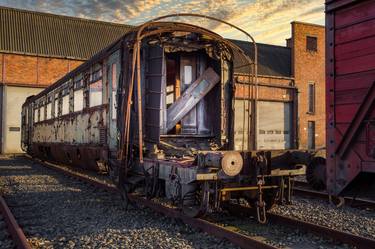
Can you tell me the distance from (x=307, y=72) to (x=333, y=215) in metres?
28.5

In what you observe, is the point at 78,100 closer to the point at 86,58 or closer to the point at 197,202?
the point at 197,202

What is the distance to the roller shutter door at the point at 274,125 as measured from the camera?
97.3ft

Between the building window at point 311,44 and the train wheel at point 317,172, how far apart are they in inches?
1170

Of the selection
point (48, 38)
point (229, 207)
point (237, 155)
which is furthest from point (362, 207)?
point (48, 38)

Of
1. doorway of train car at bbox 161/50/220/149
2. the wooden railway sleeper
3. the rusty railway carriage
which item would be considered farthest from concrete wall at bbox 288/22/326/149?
the wooden railway sleeper

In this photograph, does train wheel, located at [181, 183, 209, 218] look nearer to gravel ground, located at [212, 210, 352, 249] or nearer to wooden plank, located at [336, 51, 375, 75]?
gravel ground, located at [212, 210, 352, 249]

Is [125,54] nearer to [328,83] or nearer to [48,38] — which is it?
[328,83]

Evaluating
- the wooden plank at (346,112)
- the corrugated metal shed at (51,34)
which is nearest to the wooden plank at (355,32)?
the wooden plank at (346,112)

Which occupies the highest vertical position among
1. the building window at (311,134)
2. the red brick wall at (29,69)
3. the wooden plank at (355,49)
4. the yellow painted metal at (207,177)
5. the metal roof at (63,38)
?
the metal roof at (63,38)

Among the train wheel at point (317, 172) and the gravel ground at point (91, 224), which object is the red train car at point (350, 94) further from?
the gravel ground at point (91, 224)

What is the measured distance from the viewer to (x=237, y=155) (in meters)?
6.00

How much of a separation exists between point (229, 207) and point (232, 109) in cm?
228

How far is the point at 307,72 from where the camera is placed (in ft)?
112

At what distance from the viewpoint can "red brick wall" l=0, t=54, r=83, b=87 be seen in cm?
2808
